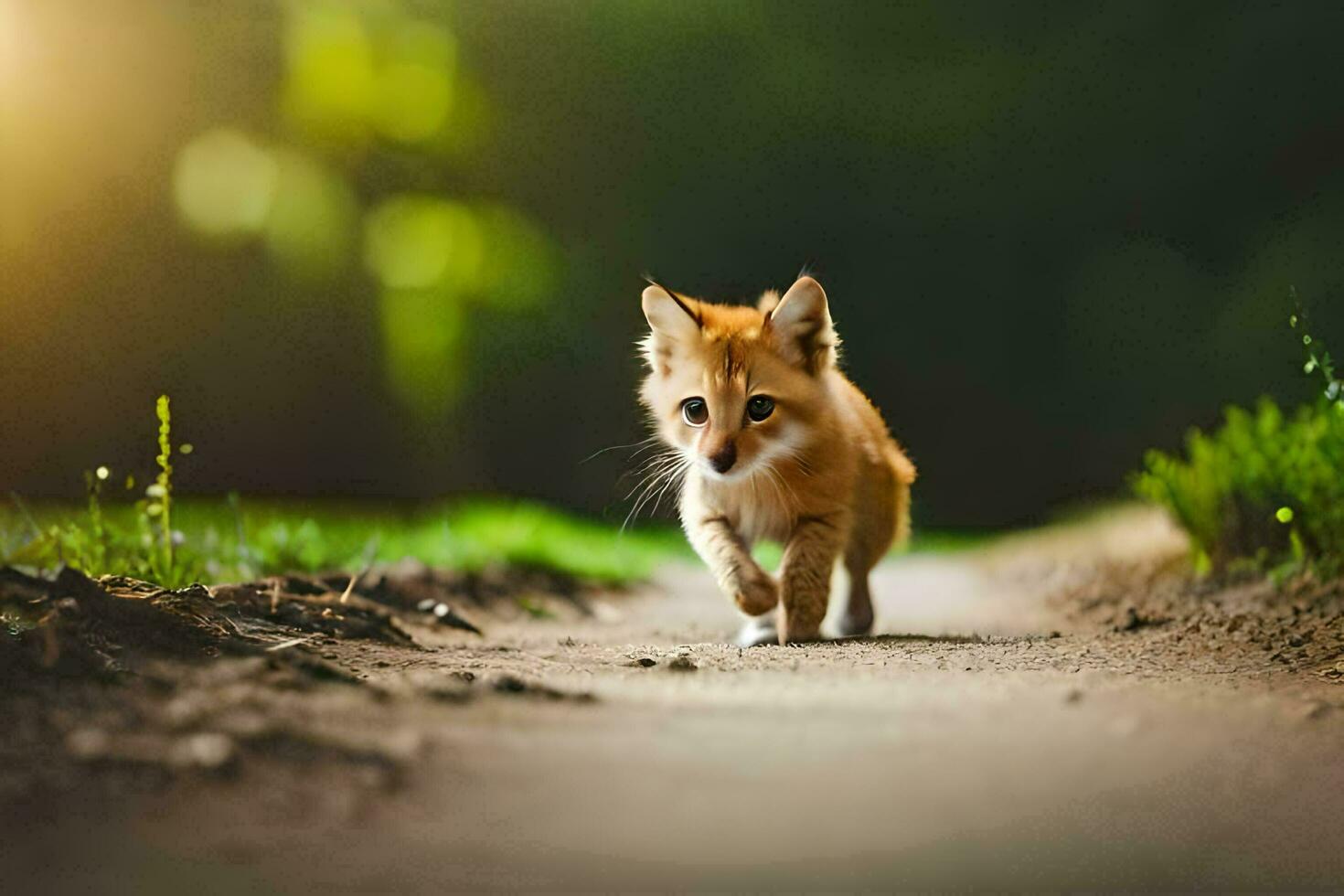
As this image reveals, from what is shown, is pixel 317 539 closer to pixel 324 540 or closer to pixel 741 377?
pixel 324 540

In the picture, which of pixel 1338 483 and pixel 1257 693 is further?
pixel 1338 483

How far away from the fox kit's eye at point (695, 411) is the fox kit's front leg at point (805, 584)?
45cm

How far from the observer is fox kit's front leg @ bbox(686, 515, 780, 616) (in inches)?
131

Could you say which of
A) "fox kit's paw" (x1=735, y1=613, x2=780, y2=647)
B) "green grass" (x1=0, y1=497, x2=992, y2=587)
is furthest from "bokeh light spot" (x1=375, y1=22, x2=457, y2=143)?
"fox kit's paw" (x1=735, y1=613, x2=780, y2=647)

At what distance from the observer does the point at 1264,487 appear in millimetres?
4641

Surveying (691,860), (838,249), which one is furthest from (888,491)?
(838,249)

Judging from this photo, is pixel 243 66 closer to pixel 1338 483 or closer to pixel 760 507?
pixel 760 507

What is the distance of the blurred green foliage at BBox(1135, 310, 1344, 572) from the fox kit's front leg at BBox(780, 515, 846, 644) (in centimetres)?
160

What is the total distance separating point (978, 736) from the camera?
1.78m

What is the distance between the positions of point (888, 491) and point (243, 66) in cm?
781

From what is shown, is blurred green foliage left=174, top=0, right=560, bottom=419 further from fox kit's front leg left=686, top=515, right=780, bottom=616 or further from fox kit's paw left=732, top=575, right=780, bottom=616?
fox kit's paw left=732, top=575, right=780, bottom=616

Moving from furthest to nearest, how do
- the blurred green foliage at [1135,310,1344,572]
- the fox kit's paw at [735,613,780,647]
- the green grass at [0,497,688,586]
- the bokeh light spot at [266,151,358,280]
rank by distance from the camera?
1. the bokeh light spot at [266,151,358,280]
2. the blurred green foliage at [1135,310,1344,572]
3. the green grass at [0,497,688,586]
4. the fox kit's paw at [735,613,780,647]

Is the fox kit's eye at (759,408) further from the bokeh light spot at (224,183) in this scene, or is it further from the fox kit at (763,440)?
the bokeh light spot at (224,183)

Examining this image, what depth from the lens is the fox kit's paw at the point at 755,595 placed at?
3314 mm
